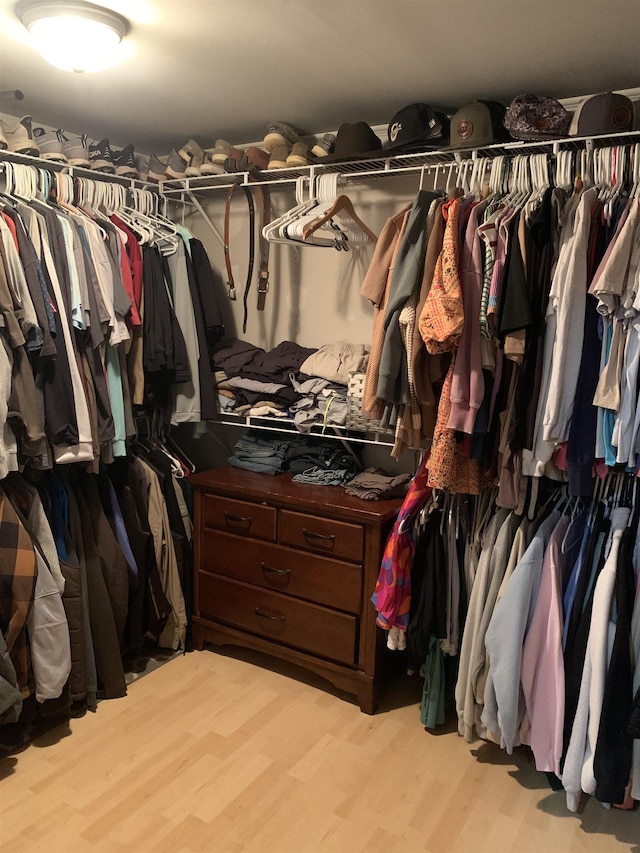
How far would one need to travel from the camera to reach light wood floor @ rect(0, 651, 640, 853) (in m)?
1.93

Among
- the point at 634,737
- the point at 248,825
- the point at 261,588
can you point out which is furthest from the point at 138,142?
the point at 634,737

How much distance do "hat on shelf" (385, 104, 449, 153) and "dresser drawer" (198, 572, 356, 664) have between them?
1.77 metres

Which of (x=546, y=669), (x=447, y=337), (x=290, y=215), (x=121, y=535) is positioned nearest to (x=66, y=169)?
(x=290, y=215)

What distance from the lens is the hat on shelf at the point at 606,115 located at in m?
2.05

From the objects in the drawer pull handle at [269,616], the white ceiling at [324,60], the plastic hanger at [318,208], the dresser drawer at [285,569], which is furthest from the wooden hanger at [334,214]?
the drawer pull handle at [269,616]

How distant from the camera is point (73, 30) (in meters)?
1.91

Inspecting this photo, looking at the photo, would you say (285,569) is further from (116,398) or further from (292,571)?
(116,398)

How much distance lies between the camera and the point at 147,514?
2.81 meters

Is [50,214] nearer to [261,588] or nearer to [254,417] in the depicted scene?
[254,417]

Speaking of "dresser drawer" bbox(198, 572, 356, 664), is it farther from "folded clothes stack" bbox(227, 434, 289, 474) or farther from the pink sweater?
the pink sweater

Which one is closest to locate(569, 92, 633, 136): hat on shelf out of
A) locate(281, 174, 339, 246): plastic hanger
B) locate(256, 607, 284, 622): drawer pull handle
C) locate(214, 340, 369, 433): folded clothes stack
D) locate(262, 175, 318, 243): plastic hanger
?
locate(281, 174, 339, 246): plastic hanger

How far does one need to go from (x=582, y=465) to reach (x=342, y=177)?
1.46 meters

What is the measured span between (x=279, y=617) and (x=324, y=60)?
2042mm

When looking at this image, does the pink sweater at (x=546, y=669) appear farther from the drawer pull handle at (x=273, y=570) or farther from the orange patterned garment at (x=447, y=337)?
the drawer pull handle at (x=273, y=570)
